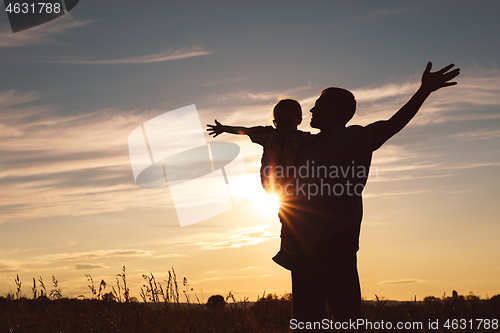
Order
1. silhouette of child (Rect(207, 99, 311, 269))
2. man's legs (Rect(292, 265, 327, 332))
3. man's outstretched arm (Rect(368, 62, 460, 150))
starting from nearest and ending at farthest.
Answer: man's outstretched arm (Rect(368, 62, 460, 150)) < man's legs (Rect(292, 265, 327, 332)) < silhouette of child (Rect(207, 99, 311, 269))

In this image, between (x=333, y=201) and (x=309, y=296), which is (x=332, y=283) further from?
(x=333, y=201)

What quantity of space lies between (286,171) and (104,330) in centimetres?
354

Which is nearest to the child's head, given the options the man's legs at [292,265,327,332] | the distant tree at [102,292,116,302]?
the man's legs at [292,265,327,332]

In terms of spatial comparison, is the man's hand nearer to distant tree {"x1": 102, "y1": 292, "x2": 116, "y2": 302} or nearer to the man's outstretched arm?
the man's outstretched arm

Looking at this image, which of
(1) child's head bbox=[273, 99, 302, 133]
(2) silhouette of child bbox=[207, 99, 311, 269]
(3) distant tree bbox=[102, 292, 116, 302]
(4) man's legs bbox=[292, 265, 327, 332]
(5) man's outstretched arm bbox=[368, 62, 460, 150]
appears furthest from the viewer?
(3) distant tree bbox=[102, 292, 116, 302]

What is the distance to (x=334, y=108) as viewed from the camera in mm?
3418

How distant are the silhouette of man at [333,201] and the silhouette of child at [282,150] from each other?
0.07m

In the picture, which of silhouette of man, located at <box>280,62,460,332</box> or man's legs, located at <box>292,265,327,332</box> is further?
man's legs, located at <box>292,265,327,332</box>

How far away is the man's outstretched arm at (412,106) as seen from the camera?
9.99 ft

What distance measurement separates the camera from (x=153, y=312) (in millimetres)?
5793

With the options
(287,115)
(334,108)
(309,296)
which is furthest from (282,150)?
(309,296)

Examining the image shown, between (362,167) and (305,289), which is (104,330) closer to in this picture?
(305,289)

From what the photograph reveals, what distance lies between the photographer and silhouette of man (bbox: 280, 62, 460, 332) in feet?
10.2

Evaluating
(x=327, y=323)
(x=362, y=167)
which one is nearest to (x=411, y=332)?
(x=327, y=323)
